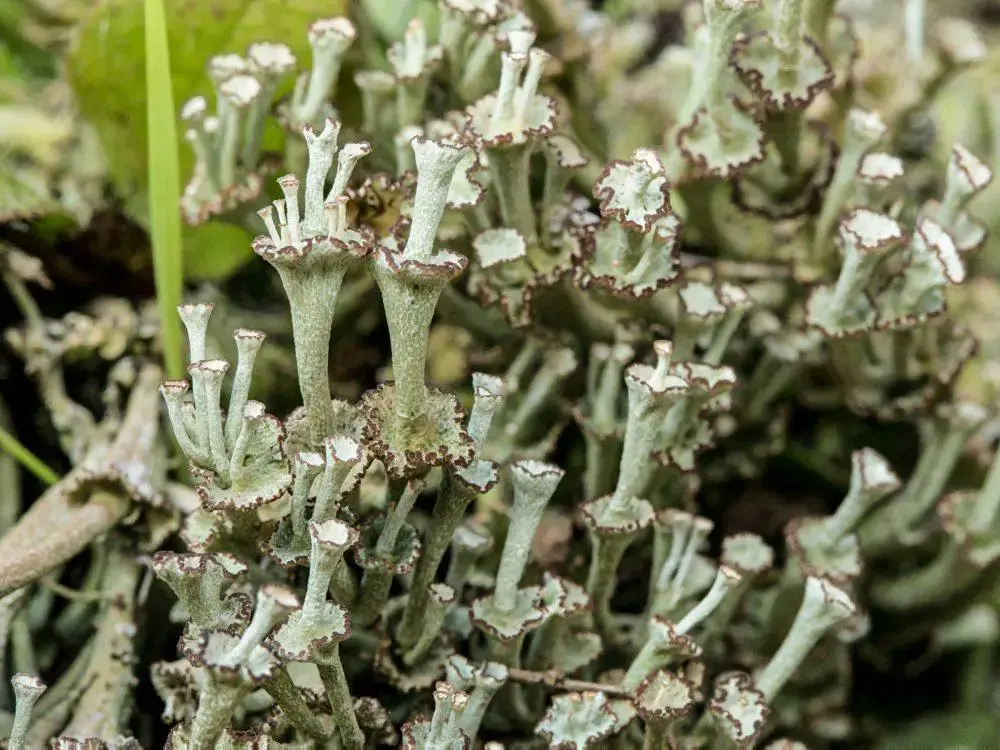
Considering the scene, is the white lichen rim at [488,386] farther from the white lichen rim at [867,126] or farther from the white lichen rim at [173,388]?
the white lichen rim at [867,126]

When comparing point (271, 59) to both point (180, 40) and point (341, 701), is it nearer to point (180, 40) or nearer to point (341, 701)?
A: point (180, 40)

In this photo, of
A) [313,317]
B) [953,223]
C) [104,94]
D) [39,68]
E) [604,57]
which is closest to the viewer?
[313,317]

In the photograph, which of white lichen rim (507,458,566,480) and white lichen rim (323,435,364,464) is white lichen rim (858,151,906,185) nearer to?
white lichen rim (507,458,566,480)

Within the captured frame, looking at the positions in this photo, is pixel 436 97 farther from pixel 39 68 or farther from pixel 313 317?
pixel 39 68

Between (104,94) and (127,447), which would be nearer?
(127,447)

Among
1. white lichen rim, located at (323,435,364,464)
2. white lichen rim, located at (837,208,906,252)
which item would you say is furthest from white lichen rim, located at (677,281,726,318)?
white lichen rim, located at (323,435,364,464)

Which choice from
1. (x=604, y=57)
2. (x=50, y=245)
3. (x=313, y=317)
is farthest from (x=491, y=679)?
(x=604, y=57)
